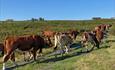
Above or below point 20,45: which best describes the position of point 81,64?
below

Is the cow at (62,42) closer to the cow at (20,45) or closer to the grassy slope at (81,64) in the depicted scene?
the cow at (20,45)

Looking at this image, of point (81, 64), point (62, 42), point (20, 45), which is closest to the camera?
point (81, 64)

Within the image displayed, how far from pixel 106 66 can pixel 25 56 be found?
7.61 m

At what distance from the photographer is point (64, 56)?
71.6 ft

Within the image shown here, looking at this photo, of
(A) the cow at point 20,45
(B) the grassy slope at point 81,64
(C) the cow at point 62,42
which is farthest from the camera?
(C) the cow at point 62,42

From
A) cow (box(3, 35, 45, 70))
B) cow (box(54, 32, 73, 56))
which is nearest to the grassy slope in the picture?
cow (box(3, 35, 45, 70))

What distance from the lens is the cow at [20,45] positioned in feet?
64.1

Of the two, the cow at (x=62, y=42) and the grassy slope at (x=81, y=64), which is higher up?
the cow at (x=62, y=42)

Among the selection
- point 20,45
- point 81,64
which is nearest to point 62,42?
point 20,45

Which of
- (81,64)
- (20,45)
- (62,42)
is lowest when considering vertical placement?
(81,64)

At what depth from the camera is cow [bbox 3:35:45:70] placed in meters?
19.5

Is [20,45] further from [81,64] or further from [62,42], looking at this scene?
[81,64]

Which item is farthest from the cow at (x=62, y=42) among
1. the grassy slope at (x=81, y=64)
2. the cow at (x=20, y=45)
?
the grassy slope at (x=81, y=64)

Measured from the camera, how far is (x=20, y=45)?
788 inches
